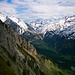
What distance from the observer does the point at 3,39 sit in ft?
499

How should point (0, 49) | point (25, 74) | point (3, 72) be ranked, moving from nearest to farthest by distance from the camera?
point (3, 72) < point (0, 49) < point (25, 74)

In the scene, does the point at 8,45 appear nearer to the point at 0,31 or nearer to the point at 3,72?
the point at 0,31

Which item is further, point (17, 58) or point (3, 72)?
point (17, 58)

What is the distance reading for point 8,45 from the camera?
514 ft

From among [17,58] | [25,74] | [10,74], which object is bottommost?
[25,74]

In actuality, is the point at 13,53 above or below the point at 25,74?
above

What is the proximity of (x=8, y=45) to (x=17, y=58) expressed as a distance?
11712 mm

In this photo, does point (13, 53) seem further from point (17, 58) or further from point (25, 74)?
point (25, 74)

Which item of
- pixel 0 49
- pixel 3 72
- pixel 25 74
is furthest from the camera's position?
pixel 25 74

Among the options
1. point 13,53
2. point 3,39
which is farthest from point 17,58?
Result: point 3,39

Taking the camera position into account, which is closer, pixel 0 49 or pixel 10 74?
pixel 10 74

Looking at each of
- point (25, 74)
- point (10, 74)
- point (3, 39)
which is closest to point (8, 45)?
point (3, 39)

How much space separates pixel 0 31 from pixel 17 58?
73.7ft

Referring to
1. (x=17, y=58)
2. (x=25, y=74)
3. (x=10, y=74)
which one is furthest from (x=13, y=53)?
(x=10, y=74)
